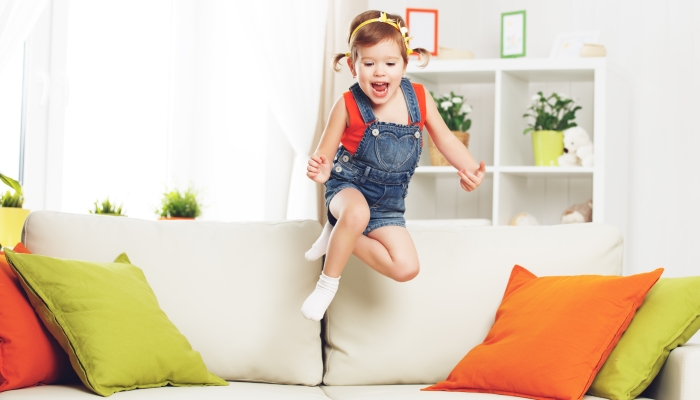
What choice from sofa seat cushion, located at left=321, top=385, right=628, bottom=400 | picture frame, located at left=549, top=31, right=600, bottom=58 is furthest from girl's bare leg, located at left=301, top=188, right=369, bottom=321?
picture frame, located at left=549, top=31, right=600, bottom=58

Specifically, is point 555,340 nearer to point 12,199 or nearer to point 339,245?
point 339,245

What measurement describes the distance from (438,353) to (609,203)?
165 centimetres

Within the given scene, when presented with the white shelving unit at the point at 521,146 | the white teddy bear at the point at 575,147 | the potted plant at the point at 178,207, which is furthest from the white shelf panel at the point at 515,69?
the potted plant at the point at 178,207

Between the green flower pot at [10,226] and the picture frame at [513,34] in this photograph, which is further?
the picture frame at [513,34]

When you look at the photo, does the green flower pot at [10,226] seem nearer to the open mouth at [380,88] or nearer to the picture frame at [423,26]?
the open mouth at [380,88]

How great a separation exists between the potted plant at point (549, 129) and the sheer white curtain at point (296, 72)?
0.98 metres

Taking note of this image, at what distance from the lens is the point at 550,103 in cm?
375

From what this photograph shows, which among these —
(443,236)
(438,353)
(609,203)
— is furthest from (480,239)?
(609,203)

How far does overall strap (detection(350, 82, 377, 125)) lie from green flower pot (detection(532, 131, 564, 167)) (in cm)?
170

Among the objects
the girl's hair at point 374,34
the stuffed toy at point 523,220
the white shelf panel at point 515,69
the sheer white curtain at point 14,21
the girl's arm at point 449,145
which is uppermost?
the white shelf panel at point 515,69

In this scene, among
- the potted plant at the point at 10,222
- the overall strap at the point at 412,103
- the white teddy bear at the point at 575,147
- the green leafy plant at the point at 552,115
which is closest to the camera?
the overall strap at the point at 412,103

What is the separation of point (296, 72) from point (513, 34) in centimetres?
104

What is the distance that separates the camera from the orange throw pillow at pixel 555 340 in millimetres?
1799

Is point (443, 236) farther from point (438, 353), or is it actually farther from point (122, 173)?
point (122, 173)
